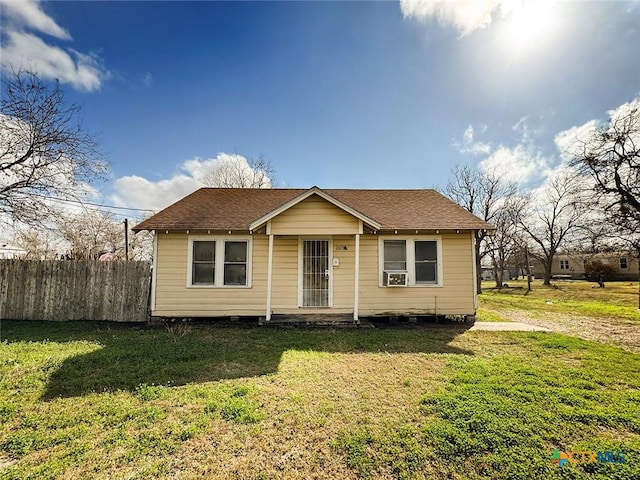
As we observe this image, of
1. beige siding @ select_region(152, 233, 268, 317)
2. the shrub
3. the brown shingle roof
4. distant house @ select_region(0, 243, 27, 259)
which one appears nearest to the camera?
beige siding @ select_region(152, 233, 268, 317)

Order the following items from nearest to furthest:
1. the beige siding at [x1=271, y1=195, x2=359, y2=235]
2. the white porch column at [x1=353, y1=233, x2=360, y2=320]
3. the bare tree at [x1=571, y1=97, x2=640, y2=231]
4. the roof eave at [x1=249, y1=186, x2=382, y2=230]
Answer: the roof eave at [x1=249, y1=186, x2=382, y2=230]
the beige siding at [x1=271, y1=195, x2=359, y2=235]
the white porch column at [x1=353, y1=233, x2=360, y2=320]
the bare tree at [x1=571, y1=97, x2=640, y2=231]

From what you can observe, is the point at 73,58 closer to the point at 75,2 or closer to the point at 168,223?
the point at 75,2

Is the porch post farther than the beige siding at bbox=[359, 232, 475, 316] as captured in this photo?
No

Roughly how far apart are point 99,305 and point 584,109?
1907cm

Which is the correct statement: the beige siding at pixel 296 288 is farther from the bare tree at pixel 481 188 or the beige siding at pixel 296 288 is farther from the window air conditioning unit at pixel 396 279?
the bare tree at pixel 481 188

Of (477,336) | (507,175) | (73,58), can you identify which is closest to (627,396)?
(477,336)

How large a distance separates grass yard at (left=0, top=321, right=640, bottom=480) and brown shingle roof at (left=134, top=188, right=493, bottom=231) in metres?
3.87

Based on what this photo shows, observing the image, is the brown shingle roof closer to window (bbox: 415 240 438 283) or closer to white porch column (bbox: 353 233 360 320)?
window (bbox: 415 240 438 283)

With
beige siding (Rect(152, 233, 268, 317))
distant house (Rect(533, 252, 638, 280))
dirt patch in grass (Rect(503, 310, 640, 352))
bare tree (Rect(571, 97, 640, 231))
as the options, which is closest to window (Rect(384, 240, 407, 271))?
beige siding (Rect(152, 233, 268, 317))

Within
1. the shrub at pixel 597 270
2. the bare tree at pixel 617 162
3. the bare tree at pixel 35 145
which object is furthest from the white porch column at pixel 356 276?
the shrub at pixel 597 270

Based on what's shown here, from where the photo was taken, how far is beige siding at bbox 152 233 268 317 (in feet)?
30.2

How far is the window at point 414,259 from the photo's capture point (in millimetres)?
9555

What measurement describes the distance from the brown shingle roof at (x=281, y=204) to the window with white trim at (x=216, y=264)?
58 centimetres

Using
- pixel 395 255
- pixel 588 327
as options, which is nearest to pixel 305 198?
pixel 395 255
